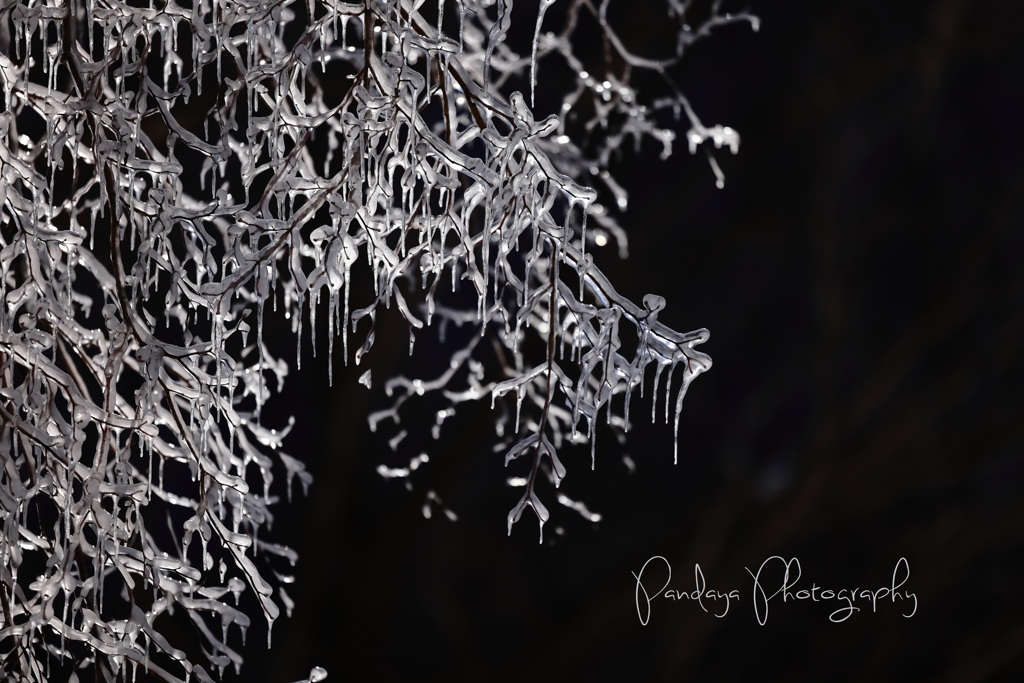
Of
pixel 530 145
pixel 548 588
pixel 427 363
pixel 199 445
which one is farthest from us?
pixel 548 588

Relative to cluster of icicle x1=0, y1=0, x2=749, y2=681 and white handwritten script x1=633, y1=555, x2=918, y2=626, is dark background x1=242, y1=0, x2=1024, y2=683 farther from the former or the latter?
cluster of icicle x1=0, y1=0, x2=749, y2=681

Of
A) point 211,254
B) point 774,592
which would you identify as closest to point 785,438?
point 774,592

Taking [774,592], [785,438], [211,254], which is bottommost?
[774,592]

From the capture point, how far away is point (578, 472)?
103 inches

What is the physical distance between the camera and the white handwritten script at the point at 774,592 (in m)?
2.67

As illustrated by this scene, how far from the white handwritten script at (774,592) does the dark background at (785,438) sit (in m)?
0.02

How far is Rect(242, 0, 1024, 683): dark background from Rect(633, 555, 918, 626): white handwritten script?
25mm

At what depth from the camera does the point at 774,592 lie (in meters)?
2.72

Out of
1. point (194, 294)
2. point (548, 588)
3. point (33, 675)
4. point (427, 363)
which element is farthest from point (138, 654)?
point (548, 588)

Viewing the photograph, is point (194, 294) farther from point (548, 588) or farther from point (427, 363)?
point (548, 588)

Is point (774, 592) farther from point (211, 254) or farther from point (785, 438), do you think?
point (211, 254)

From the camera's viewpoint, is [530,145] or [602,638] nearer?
[530,145]

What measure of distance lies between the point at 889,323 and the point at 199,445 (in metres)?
2.26

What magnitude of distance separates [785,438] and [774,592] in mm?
405
